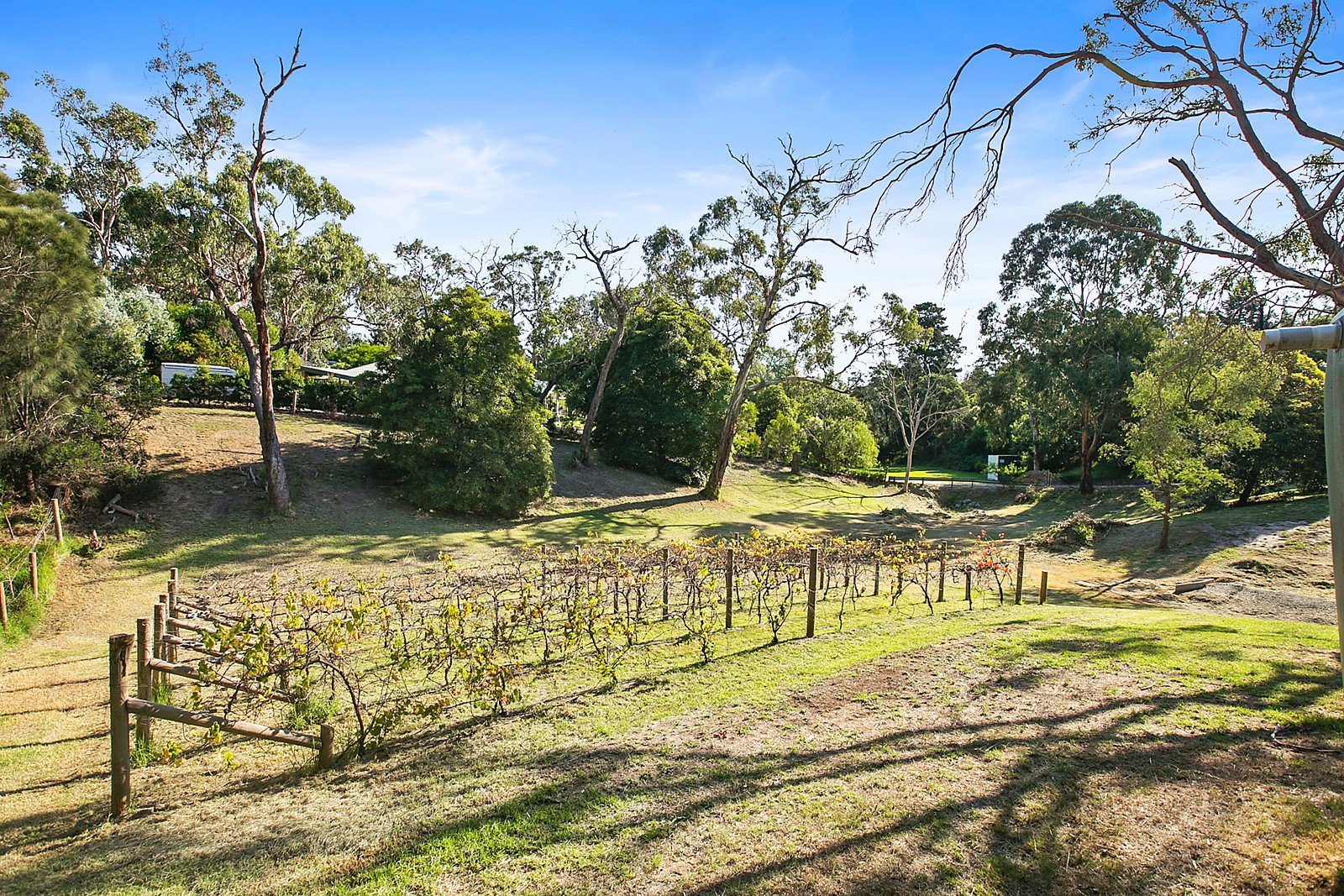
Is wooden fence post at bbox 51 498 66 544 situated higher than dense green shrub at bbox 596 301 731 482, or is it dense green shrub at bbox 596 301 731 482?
dense green shrub at bbox 596 301 731 482

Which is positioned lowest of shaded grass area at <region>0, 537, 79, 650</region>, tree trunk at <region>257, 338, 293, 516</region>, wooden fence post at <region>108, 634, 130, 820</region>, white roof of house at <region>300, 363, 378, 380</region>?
shaded grass area at <region>0, 537, 79, 650</region>

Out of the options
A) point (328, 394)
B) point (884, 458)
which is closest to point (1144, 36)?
point (328, 394)

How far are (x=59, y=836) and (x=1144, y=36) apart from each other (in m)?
11.1

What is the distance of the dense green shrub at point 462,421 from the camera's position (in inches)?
700

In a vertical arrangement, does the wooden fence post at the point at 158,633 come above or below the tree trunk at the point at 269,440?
below

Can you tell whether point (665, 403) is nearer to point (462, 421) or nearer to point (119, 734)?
point (462, 421)

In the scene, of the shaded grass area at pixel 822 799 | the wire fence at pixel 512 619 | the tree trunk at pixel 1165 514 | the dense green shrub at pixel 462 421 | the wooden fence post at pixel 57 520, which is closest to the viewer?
the shaded grass area at pixel 822 799

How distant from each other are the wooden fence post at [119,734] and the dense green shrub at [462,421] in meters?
13.3

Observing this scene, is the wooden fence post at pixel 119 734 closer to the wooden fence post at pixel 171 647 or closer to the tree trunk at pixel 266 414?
the wooden fence post at pixel 171 647

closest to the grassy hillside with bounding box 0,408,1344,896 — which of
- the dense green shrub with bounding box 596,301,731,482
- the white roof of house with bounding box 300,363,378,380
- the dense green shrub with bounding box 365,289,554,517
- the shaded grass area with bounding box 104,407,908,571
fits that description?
the shaded grass area with bounding box 104,407,908,571

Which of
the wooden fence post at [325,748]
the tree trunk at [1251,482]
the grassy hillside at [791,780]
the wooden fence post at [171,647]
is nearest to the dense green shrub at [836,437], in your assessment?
the tree trunk at [1251,482]

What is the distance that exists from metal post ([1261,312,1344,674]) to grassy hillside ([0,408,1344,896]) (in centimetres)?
155

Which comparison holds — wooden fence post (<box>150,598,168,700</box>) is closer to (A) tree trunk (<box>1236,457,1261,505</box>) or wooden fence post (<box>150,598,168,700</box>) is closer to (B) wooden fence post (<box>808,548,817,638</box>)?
(B) wooden fence post (<box>808,548,817,638</box>)

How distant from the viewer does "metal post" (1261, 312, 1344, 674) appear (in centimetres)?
251
